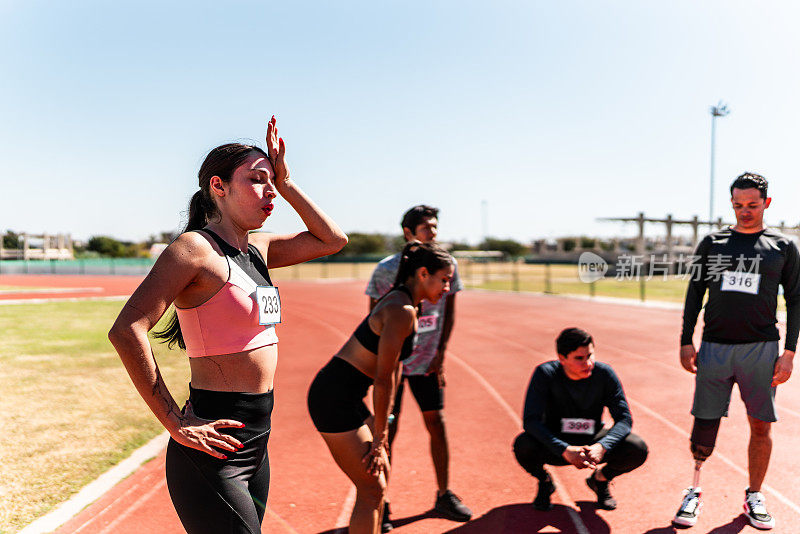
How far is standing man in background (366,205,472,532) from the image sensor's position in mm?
3830

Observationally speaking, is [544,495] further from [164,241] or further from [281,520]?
[164,241]

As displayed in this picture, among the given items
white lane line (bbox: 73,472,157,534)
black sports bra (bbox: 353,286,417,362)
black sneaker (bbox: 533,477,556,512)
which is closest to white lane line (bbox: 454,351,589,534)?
black sneaker (bbox: 533,477,556,512)

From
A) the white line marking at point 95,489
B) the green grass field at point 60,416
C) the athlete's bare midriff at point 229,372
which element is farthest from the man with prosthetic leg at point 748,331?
the green grass field at point 60,416

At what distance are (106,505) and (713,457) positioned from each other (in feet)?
16.1

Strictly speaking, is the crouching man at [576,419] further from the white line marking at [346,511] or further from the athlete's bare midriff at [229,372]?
the athlete's bare midriff at [229,372]

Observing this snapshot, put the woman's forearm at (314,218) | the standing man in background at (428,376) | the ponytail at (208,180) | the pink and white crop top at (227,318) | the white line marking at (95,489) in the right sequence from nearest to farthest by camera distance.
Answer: the pink and white crop top at (227,318) < the ponytail at (208,180) < the woman's forearm at (314,218) < the white line marking at (95,489) < the standing man in background at (428,376)

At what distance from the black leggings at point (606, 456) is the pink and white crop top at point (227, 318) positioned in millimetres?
2674

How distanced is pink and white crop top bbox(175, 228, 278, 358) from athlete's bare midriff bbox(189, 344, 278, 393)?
2cm

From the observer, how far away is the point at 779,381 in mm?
3592

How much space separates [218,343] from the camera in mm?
1782

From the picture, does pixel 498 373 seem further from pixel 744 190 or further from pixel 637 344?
pixel 744 190

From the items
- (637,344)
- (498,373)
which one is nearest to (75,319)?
(498,373)

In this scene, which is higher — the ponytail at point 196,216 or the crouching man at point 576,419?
the ponytail at point 196,216

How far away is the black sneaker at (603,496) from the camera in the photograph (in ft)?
12.8
